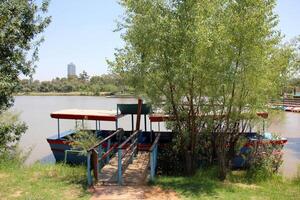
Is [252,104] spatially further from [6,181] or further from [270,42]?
[6,181]

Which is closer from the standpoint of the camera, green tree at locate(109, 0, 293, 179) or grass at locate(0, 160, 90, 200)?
grass at locate(0, 160, 90, 200)

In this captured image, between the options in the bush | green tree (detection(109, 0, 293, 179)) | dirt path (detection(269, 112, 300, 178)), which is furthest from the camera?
dirt path (detection(269, 112, 300, 178))

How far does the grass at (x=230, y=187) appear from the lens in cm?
818

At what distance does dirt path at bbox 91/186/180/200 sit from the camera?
7.77 meters

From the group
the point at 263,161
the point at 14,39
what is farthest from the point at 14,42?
the point at 263,161

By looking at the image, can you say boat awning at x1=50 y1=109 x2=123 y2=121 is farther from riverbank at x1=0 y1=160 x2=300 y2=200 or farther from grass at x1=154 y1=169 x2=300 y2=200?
grass at x1=154 y1=169 x2=300 y2=200

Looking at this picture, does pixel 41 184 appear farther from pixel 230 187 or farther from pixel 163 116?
pixel 163 116

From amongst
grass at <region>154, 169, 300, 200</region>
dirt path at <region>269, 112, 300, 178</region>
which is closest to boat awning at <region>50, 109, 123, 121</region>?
grass at <region>154, 169, 300, 200</region>

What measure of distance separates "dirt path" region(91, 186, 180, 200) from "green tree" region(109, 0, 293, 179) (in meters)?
2.69

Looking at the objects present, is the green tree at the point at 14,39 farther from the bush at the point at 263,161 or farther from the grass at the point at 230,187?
the bush at the point at 263,161

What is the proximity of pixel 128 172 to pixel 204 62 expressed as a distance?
3537mm

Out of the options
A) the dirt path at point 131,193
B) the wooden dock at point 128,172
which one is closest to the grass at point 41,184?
the dirt path at point 131,193

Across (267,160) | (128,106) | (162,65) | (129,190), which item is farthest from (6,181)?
(267,160)

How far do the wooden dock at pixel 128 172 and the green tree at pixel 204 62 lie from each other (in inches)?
55.7
